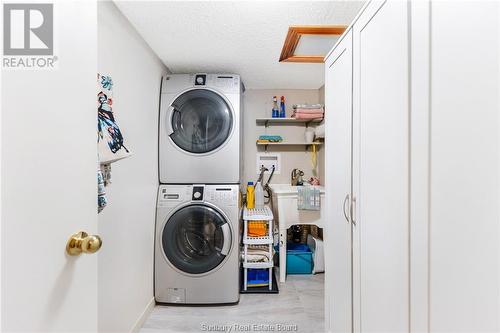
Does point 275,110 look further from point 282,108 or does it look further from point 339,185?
point 339,185

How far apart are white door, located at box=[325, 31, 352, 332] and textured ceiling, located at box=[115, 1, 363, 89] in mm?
328

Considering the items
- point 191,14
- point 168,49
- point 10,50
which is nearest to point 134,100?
point 168,49

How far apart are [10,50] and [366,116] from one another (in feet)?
3.80

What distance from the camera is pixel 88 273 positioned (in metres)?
0.78

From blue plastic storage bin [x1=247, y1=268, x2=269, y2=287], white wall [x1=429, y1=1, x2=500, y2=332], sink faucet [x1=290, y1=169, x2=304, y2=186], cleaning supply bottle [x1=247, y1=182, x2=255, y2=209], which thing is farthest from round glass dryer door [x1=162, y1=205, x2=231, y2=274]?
white wall [x1=429, y1=1, x2=500, y2=332]

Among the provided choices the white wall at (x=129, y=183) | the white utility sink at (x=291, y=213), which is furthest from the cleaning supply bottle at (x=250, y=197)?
the white wall at (x=129, y=183)

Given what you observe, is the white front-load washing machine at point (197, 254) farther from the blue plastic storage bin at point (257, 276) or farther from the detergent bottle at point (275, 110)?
the detergent bottle at point (275, 110)

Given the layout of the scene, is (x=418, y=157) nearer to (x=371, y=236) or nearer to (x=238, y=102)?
(x=371, y=236)

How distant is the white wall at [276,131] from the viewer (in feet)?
10.6

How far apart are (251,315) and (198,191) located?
114 centimetres

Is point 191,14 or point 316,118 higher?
point 191,14

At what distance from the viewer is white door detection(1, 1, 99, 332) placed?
52 centimetres

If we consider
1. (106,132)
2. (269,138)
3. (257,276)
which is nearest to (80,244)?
(106,132)

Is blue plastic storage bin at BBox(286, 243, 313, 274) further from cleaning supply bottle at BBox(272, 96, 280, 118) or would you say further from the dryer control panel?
cleaning supply bottle at BBox(272, 96, 280, 118)
